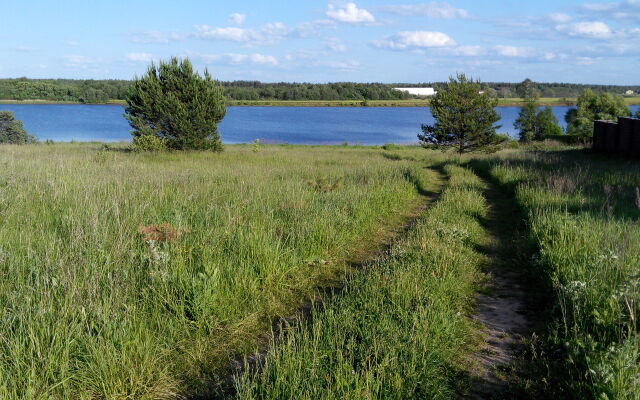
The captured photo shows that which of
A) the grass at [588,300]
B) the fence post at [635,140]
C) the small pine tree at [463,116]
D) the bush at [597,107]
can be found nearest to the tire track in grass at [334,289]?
the grass at [588,300]

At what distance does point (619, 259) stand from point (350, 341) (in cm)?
344

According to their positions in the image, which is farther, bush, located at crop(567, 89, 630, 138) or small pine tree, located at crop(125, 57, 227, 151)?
bush, located at crop(567, 89, 630, 138)

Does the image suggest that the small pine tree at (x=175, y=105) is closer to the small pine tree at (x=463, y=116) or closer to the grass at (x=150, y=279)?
the small pine tree at (x=463, y=116)

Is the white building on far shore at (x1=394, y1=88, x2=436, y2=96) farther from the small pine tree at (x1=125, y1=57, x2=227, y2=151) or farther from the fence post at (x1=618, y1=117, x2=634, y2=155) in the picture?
the fence post at (x1=618, y1=117, x2=634, y2=155)

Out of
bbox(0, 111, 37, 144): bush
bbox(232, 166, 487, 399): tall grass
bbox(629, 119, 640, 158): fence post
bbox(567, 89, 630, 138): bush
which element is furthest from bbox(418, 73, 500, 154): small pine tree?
bbox(567, 89, 630, 138): bush

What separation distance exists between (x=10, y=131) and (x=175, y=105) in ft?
79.1

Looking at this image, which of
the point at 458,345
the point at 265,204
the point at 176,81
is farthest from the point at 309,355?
the point at 176,81

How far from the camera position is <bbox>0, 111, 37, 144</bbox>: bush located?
1497 inches

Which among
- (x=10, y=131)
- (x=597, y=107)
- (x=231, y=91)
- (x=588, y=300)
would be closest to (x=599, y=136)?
(x=588, y=300)

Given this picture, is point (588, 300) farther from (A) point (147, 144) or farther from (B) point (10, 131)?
(B) point (10, 131)

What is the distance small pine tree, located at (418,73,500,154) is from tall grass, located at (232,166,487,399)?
21782mm

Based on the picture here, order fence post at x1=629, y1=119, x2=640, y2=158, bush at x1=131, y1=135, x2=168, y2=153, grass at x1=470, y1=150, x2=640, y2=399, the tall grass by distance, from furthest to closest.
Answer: bush at x1=131, y1=135, x2=168, y2=153, fence post at x1=629, y1=119, x2=640, y2=158, grass at x1=470, y1=150, x2=640, y2=399, the tall grass

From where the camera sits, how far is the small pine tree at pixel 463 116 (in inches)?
1051

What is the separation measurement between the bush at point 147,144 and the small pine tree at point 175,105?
1.73 feet
